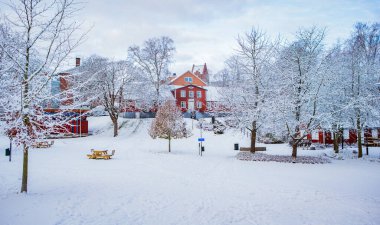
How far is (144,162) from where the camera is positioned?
59.6 feet

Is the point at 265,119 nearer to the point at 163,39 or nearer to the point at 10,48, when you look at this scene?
the point at 10,48

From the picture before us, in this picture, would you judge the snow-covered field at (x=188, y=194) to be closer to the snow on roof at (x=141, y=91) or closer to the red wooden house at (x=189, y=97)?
the snow on roof at (x=141, y=91)

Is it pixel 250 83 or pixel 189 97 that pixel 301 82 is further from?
pixel 189 97

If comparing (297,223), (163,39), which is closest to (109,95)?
(163,39)

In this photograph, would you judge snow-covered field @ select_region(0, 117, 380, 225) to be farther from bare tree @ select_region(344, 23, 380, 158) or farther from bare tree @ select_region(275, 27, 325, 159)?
bare tree @ select_region(344, 23, 380, 158)

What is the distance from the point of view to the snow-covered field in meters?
7.63

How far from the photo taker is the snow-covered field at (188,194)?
25.0ft

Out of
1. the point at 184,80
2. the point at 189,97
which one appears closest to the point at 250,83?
the point at 189,97

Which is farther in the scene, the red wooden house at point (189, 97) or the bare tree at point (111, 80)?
the red wooden house at point (189, 97)

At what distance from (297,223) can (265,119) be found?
12779 mm

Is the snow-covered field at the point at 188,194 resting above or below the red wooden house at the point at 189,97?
below

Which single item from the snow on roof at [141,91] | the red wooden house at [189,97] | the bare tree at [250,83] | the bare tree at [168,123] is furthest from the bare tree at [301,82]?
the red wooden house at [189,97]

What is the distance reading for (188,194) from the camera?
10211 mm

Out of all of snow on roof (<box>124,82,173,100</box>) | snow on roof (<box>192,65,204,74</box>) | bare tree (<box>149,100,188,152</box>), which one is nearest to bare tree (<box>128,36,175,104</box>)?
snow on roof (<box>124,82,173,100</box>)
